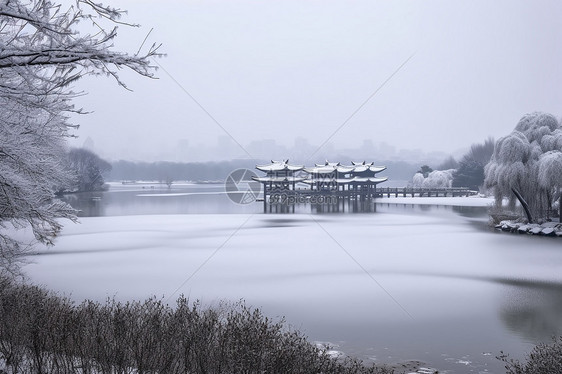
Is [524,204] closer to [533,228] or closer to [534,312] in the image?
[533,228]

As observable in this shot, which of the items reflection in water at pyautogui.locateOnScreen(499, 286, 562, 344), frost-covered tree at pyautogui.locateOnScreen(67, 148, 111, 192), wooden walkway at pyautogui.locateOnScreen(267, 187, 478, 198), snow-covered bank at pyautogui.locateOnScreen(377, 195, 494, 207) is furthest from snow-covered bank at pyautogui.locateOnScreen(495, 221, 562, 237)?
frost-covered tree at pyautogui.locateOnScreen(67, 148, 111, 192)

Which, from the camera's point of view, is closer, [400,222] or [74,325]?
[74,325]

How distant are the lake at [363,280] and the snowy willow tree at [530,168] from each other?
3747mm

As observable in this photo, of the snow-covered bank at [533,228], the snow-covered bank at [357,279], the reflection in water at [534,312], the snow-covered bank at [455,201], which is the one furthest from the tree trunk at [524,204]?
the snow-covered bank at [455,201]

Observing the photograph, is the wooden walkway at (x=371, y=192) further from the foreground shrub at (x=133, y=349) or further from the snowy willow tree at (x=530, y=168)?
the foreground shrub at (x=133, y=349)

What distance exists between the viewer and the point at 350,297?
1373 cm

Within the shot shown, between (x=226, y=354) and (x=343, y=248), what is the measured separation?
17.2 m

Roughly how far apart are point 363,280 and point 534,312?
5406 millimetres

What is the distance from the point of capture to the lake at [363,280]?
1009 cm

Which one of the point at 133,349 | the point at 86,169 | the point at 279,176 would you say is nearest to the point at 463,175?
the point at 279,176

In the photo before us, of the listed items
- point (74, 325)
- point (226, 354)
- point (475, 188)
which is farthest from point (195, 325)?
point (475, 188)

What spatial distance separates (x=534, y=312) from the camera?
38.9 ft

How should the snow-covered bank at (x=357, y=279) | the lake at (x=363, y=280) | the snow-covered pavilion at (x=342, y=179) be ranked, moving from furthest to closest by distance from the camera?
the snow-covered pavilion at (x=342, y=179)
the snow-covered bank at (x=357, y=279)
the lake at (x=363, y=280)

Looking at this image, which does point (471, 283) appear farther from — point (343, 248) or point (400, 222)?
point (400, 222)
